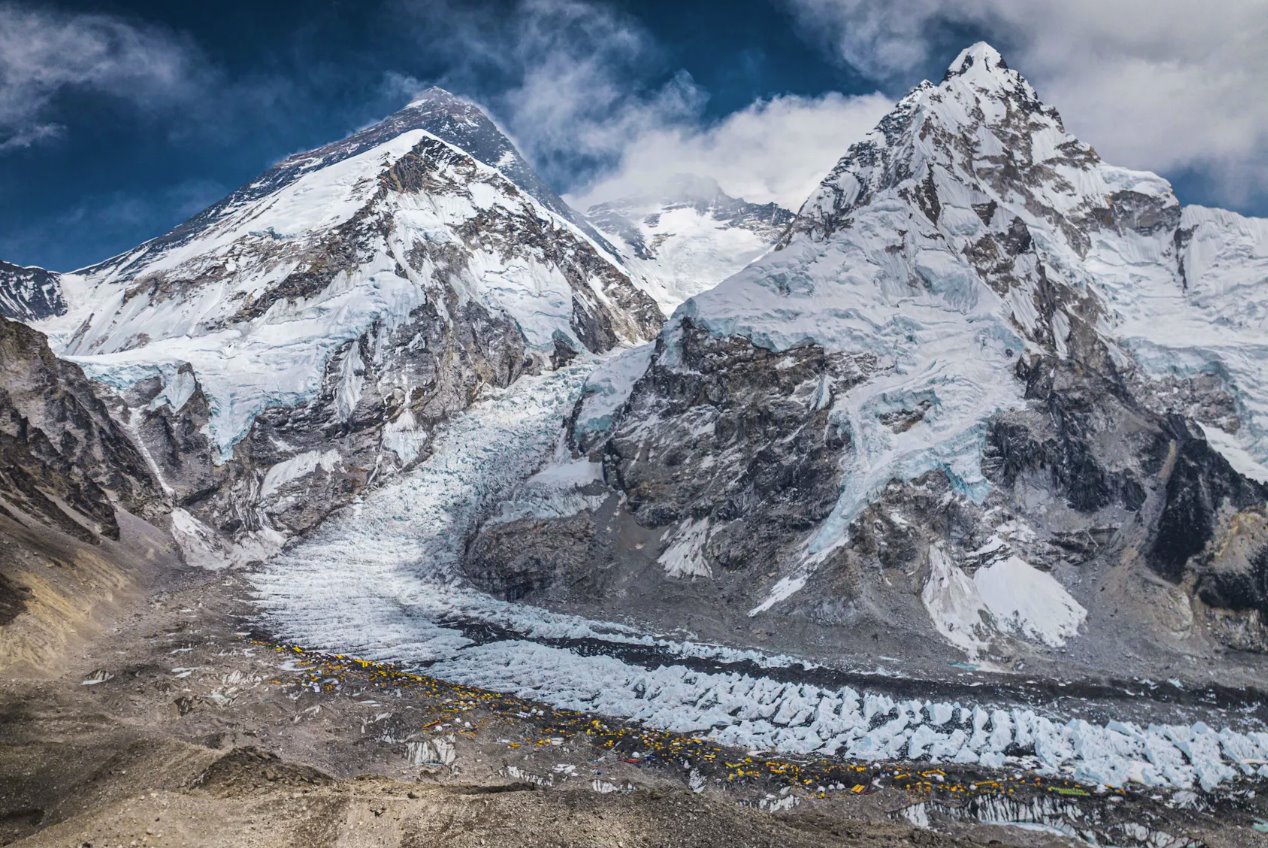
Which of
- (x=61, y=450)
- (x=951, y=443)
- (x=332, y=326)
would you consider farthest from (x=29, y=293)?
(x=951, y=443)

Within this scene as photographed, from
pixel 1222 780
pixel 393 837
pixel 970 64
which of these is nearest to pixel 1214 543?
pixel 1222 780

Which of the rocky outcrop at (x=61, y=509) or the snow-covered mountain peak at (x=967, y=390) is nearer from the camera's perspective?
the rocky outcrop at (x=61, y=509)

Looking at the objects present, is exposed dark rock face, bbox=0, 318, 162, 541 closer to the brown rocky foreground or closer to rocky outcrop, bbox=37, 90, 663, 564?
rocky outcrop, bbox=37, 90, 663, 564

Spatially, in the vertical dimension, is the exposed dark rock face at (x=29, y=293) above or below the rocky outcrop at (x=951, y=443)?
above

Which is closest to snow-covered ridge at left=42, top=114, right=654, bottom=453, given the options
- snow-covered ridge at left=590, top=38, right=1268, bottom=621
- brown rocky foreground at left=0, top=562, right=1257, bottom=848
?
snow-covered ridge at left=590, top=38, right=1268, bottom=621

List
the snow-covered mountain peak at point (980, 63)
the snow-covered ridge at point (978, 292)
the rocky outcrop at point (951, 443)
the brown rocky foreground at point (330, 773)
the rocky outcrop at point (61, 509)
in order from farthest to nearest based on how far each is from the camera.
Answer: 1. the snow-covered mountain peak at point (980, 63)
2. the snow-covered ridge at point (978, 292)
3. the rocky outcrop at point (951, 443)
4. the rocky outcrop at point (61, 509)
5. the brown rocky foreground at point (330, 773)

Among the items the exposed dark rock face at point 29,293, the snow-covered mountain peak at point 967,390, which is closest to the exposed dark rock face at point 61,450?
the snow-covered mountain peak at point 967,390

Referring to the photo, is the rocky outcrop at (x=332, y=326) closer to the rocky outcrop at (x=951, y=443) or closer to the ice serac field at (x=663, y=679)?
the ice serac field at (x=663, y=679)
